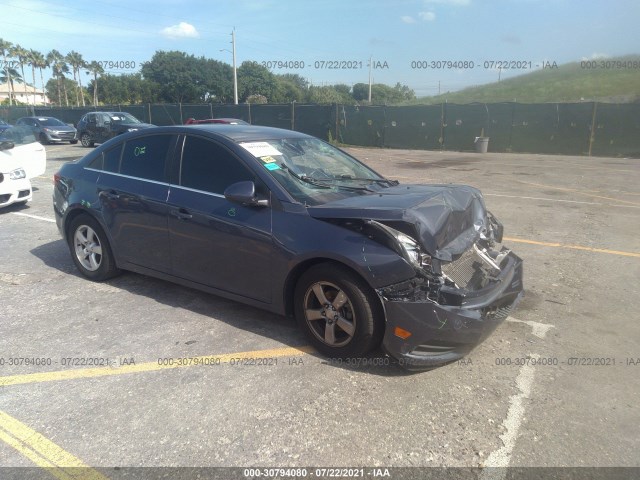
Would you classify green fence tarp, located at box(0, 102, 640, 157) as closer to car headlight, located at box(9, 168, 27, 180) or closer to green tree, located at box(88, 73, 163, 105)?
car headlight, located at box(9, 168, 27, 180)

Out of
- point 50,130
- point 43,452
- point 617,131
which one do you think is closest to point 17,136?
point 43,452

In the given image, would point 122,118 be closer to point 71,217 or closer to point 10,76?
point 71,217

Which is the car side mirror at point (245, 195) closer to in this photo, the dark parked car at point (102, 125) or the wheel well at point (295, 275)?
the wheel well at point (295, 275)

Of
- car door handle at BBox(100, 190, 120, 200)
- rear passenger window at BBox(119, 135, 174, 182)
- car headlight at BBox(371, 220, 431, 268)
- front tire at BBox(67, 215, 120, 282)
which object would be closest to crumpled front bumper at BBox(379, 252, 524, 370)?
car headlight at BBox(371, 220, 431, 268)

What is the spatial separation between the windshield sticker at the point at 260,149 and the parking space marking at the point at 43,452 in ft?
8.02

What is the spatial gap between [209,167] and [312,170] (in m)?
0.89

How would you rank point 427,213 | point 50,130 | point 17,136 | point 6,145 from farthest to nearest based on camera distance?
point 50,130, point 17,136, point 6,145, point 427,213

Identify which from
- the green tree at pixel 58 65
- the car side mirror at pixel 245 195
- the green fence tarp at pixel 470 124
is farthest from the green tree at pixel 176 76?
the car side mirror at pixel 245 195

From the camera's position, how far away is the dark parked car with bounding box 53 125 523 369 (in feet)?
10.6

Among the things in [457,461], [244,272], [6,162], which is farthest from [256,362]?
[6,162]

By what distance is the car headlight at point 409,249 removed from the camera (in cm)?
320

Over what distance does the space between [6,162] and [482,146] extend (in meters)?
21.2

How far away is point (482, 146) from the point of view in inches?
961

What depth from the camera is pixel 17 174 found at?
333 inches
